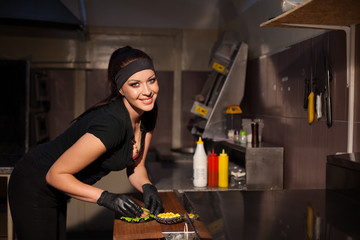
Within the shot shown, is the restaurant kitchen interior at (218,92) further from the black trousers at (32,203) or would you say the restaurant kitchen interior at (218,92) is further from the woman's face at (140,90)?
the black trousers at (32,203)

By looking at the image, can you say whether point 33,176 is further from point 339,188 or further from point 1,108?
point 1,108

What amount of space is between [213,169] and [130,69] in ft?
2.75

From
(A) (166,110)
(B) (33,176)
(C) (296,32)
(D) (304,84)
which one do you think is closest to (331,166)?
(D) (304,84)

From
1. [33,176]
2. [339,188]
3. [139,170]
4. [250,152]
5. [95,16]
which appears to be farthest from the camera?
[95,16]

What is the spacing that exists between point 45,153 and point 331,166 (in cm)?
119

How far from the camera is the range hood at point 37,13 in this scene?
3.26 meters

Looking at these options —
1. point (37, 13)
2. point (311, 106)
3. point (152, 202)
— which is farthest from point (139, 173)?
point (37, 13)

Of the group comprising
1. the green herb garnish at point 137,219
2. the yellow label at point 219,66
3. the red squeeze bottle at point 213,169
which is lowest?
the green herb garnish at point 137,219

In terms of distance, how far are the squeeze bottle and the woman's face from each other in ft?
2.22

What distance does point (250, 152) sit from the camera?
2115mm

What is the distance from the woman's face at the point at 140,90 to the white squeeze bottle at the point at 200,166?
1.93ft

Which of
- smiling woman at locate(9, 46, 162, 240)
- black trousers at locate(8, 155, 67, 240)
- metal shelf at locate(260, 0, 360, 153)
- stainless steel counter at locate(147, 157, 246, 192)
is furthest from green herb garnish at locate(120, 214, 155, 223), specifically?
metal shelf at locate(260, 0, 360, 153)

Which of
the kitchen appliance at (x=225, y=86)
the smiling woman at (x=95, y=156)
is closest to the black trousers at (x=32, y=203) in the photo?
the smiling woman at (x=95, y=156)

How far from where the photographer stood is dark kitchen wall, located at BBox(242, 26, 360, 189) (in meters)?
1.66
